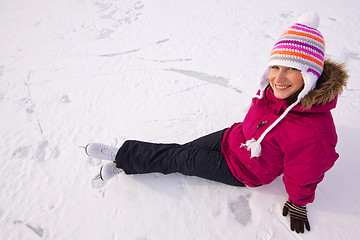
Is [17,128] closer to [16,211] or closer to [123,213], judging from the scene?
[16,211]

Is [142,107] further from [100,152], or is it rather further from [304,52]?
[304,52]

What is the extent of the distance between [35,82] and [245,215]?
81.7 inches

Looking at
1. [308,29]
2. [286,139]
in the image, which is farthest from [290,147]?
[308,29]

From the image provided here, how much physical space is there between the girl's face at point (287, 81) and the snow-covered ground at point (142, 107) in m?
0.60

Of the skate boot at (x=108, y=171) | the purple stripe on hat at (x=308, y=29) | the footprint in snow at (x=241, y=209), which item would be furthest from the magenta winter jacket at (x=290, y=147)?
the skate boot at (x=108, y=171)

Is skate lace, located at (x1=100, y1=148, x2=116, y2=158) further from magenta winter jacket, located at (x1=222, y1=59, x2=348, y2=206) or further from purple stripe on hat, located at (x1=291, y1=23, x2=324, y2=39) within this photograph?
purple stripe on hat, located at (x1=291, y1=23, x2=324, y2=39)

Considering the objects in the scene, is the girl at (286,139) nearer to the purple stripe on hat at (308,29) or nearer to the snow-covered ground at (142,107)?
the purple stripe on hat at (308,29)

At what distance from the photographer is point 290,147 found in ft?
2.82

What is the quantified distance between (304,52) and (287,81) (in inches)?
4.7

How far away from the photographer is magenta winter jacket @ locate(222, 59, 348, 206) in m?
0.81

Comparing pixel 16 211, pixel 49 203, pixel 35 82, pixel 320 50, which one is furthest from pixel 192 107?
pixel 35 82

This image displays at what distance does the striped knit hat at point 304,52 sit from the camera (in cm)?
81

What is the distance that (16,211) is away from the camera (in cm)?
120

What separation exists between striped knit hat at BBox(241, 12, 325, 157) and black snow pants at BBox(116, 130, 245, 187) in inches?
14.4
